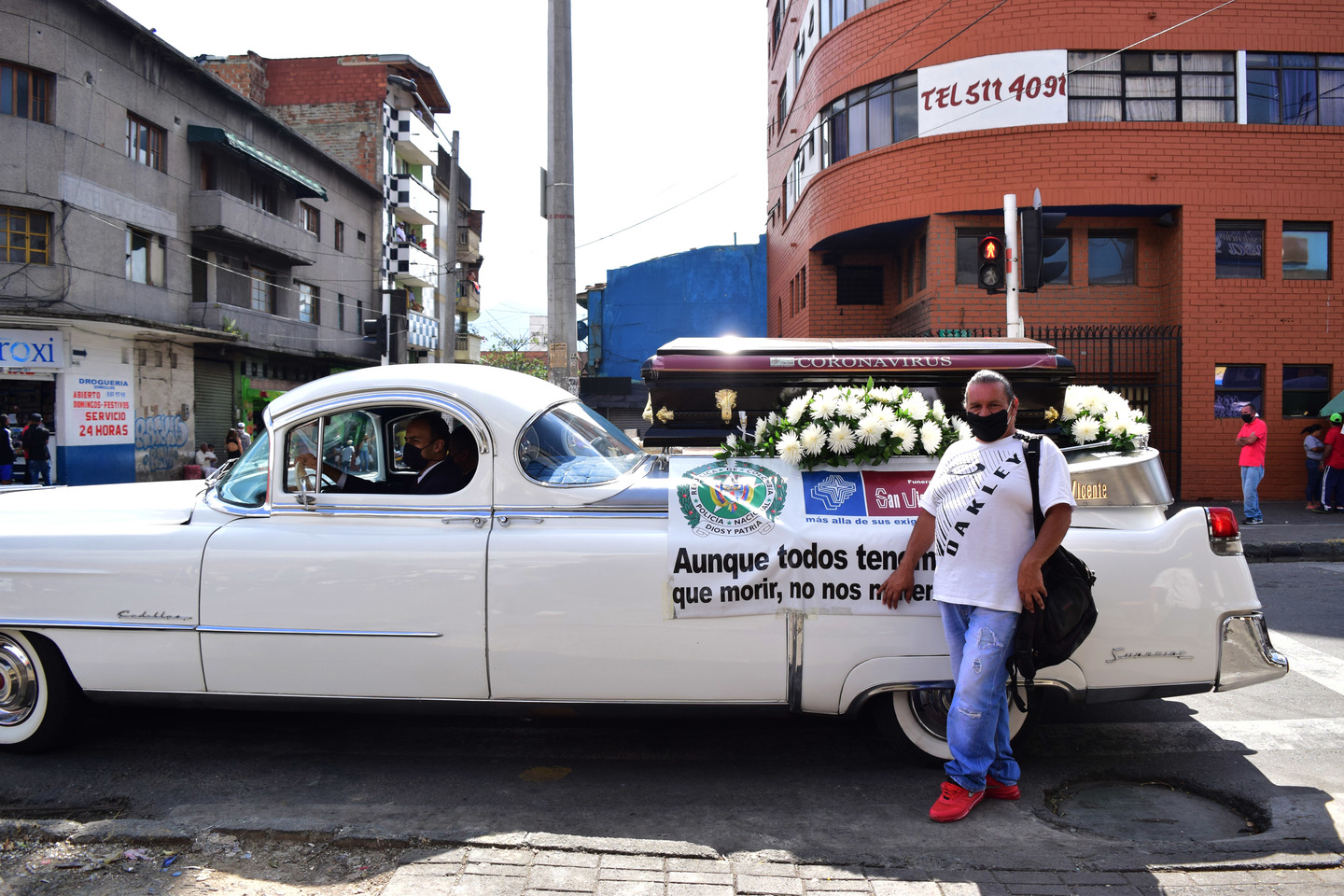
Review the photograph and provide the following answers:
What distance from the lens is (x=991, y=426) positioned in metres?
3.34

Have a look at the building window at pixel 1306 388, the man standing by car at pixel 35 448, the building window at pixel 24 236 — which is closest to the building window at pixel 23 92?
the building window at pixel 24 236

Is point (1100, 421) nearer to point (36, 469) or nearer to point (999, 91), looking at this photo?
point (999, 91)

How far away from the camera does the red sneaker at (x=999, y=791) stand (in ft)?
11.6

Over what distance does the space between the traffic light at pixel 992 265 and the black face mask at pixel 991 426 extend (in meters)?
7.13

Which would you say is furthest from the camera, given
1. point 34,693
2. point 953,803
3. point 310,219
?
point 310,219

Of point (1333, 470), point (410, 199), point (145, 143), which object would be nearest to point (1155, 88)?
point (1333, 470)

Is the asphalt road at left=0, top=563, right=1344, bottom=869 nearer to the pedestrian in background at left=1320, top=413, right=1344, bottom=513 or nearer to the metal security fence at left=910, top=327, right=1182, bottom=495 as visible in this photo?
the pedestrian in background at left=1320, top=413, right=1344, bottom=513

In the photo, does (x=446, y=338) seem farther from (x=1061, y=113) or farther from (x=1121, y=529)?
(x=1121, y=529)

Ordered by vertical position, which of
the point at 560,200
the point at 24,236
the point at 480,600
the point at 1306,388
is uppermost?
the point at 24,236

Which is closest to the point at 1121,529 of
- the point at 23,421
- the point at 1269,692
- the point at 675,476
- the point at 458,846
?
the point at 675,476

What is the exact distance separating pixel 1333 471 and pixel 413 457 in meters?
14.5

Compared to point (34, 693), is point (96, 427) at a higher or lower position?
higher

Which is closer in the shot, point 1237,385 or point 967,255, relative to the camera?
point 1237,385

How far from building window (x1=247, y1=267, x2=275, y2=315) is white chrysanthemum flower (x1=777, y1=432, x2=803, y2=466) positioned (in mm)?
27063
